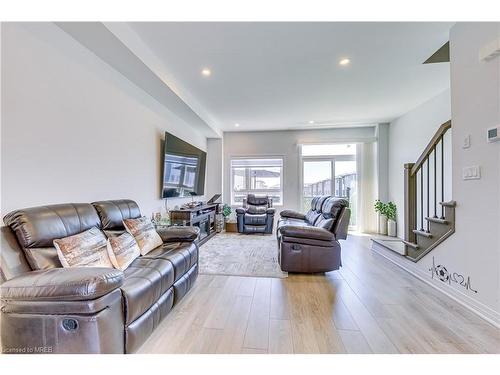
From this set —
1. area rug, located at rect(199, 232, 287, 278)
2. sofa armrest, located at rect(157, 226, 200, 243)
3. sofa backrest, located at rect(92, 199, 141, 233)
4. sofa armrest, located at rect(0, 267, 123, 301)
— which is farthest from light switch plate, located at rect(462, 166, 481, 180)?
sofa backrest, located at rect(92, 199, 141, 233)

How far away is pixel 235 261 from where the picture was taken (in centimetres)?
340

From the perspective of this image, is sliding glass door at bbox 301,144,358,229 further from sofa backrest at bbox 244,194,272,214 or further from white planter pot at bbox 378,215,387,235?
sofa backrest at bbox 244,194,272,214

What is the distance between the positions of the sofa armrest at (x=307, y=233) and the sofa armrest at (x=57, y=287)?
6.63 feet

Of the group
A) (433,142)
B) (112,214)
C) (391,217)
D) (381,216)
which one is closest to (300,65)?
(433,142)

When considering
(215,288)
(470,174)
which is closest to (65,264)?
(215,288)

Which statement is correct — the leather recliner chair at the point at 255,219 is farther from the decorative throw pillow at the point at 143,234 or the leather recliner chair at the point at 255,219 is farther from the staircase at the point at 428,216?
the decorative throw pillow at the point at 143,234

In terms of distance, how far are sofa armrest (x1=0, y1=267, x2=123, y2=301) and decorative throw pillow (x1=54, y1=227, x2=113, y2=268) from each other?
0.29 metres

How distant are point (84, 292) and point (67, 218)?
86 centimetres

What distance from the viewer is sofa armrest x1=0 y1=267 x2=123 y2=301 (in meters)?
1.20

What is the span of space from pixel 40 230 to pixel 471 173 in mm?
3462

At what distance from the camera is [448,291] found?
89.7 inches

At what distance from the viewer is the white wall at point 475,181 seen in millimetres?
1851
